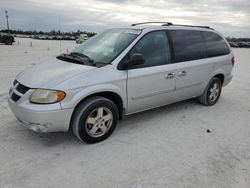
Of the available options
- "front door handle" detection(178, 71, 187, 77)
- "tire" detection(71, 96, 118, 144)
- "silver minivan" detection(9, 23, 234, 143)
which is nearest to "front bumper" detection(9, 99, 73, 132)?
"silver minivan" detection(9, 23, 234, 143)

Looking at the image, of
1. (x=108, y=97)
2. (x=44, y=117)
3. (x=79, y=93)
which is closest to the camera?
(x=44, y=117)

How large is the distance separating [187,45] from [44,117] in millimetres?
3089

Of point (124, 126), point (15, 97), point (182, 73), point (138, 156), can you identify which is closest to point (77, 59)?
point (15, 97)

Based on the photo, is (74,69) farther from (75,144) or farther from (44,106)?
(75,144)

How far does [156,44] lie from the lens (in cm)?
429

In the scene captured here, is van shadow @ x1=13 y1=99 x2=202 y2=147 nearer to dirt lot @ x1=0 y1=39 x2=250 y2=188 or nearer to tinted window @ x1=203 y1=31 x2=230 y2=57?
dirt lot @ x1=0 y1=39 x2=250 y2=188

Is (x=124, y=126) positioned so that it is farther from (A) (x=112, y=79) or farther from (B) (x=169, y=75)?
(B) (x=169, y=75)

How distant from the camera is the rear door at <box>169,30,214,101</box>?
4590mm

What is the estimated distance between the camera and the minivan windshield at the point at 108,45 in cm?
392

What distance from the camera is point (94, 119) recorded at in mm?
3594

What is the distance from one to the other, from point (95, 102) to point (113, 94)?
0.40m

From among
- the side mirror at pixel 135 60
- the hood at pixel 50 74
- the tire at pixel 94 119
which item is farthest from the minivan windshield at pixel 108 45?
the tire at pixel 94 119

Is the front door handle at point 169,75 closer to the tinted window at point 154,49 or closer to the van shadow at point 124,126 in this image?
the tinted window at point 154,49

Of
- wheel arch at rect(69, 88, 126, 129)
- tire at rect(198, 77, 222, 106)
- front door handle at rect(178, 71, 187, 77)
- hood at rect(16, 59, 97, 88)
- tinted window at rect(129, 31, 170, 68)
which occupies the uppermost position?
tinted window at rect(129, 31, 170, 68)
